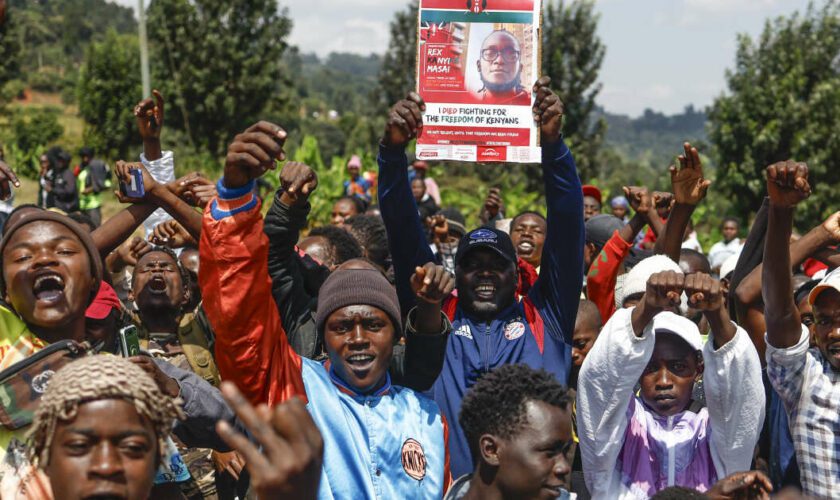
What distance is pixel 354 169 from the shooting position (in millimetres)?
13039

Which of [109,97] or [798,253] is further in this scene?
[109,97]

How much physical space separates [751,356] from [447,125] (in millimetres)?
1751

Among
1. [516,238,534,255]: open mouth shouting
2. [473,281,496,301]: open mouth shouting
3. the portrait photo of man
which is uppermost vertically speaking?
the portrait photo of man

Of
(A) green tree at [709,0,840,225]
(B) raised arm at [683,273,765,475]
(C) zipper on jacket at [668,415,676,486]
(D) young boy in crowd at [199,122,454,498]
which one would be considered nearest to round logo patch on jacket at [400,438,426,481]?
(D) young boy in crowd at [199,122,454,498]

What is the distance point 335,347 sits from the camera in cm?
297

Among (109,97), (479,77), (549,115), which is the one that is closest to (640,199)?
(479,77)

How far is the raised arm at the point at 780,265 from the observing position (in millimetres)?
2965

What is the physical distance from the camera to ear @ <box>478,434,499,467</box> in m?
2.60

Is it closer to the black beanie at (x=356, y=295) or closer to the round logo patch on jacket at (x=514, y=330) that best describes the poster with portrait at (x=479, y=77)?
the round logo patch on jacket at (x=514, y=330)

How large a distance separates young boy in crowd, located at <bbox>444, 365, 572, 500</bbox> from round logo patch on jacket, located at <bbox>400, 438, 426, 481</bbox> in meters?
0.24

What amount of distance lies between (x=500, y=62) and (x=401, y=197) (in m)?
0.90

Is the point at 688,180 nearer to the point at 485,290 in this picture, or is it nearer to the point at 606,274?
the point at 606,274

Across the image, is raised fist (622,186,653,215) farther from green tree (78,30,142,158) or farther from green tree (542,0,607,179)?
green tree (78,30,142,158)

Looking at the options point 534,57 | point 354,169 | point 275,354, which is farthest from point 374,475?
point 354,169
